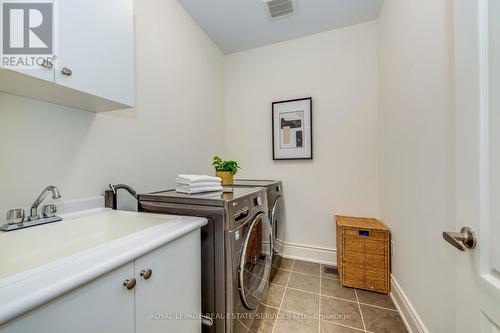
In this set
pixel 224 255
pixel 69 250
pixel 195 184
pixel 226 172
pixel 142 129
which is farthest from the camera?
pixel 226 172

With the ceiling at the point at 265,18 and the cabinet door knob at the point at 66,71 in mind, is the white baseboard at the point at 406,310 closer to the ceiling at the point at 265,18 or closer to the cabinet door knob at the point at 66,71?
the cabinet door knob at the point at 66,71

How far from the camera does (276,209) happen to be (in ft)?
7.09

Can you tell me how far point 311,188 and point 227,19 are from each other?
2059mm

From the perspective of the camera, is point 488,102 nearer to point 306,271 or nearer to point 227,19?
point 306,271

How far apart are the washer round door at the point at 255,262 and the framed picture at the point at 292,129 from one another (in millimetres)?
1084

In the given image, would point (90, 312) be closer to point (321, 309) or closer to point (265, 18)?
point (321, 309)

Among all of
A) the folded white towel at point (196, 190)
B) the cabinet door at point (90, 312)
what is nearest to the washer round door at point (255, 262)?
the folded white towel at point (196, 190)

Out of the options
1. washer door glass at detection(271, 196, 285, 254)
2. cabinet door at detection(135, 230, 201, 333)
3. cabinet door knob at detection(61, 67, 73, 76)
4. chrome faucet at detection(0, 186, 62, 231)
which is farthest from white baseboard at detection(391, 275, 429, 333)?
cabinet door knob at detection(61, 67, 73, 76)

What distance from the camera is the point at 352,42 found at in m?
2.15

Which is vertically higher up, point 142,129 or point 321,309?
point 142,129

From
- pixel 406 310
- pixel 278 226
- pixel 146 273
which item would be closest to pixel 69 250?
pixel 146 273

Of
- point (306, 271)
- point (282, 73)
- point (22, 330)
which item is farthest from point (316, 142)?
point (22, 330)

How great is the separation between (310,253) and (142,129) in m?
2.16

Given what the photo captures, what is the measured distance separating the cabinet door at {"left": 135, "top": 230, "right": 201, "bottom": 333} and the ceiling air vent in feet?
6.87
